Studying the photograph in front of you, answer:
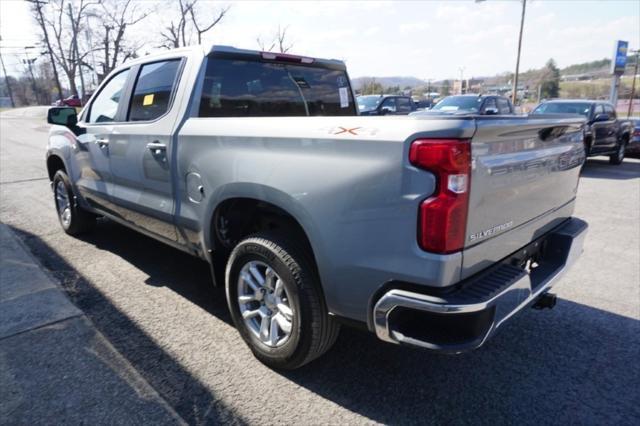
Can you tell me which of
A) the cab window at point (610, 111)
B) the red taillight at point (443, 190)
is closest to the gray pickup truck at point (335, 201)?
the red taillight at point (443, 190)

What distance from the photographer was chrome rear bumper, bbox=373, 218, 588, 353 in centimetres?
194

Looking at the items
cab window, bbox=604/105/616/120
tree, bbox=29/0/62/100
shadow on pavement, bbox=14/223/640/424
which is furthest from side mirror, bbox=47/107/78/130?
tree, bbox=29/0/62/100

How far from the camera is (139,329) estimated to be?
325cm

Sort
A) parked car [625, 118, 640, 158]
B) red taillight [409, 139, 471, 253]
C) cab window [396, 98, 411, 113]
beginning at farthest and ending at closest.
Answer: cab window [396, 98, 411, 113] < parked car [625, 118, 640, 158] < red taillight [409, 139, 471, 253]

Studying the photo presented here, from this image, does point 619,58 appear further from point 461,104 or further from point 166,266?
point 166,266

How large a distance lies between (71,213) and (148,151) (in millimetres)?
2460

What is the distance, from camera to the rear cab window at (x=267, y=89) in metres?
3.29

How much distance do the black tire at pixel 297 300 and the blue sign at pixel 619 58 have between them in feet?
101

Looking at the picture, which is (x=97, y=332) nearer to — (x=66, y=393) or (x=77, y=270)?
(x=66, y=393)

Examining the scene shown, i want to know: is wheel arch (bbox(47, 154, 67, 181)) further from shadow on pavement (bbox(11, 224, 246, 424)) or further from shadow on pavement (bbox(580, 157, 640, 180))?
shadow on pavement (bbox(580, 157, 640, 180))

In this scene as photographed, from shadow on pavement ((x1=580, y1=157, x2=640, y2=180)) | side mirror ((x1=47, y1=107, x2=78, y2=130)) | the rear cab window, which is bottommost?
shadow on pavement ((x1=580, y1=157, x2=640, y2=180))

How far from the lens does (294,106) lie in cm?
375

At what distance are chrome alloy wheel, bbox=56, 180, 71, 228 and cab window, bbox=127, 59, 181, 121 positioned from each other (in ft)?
6.86

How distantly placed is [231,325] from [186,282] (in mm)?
998
